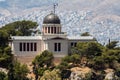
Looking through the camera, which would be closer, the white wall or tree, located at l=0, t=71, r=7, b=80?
tree, located at l=0, t=71, r=7, b=80

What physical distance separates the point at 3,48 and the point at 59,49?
1178cm

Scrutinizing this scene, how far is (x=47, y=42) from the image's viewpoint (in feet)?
454

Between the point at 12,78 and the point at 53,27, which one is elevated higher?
the point at 53,27

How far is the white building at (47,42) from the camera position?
5453 inches

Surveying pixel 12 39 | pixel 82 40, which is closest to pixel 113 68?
pixel 82 40

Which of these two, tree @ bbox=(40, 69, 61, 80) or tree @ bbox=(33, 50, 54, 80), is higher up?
tree @ bbox=(33, 50, 54, 80)

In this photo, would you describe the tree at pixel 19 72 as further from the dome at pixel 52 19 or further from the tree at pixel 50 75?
the dome at pixel 52 19

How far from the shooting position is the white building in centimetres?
13850

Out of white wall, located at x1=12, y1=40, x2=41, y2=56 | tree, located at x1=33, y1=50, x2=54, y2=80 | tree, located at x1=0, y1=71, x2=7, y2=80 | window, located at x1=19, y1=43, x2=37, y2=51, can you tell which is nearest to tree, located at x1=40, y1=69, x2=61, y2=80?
tree, located at x1=33, y1=50, x2=54, y2=80

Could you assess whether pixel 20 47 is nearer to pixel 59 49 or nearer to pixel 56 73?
pixel 59 49

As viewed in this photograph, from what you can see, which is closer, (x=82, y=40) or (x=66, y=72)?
(x=66, y=72)

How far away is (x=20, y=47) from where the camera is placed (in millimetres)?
139000

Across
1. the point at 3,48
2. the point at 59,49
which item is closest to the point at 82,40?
the point at 59,49

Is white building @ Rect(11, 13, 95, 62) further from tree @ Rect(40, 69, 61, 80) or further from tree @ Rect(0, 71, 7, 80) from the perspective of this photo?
tree @ Rect(40, 69, 61, 80)
